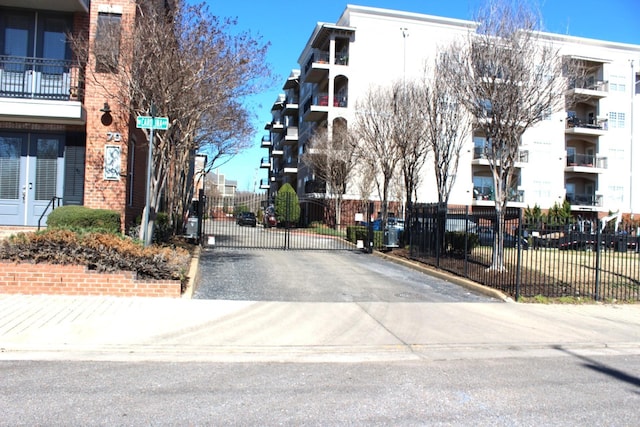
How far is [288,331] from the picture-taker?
24.7 feet

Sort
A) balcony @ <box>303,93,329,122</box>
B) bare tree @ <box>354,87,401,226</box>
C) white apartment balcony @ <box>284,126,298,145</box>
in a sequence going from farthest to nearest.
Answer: white apartment balcony @ <box>284,126,298,145</box> → balcony @ <box>303,93,329,122</box> → bare tree @ <box>354,87,401,226</box>

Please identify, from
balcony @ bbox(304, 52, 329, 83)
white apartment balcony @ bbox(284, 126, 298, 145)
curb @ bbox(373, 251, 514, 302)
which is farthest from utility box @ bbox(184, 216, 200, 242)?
white apartment balcony @ bbox(284, 126, 298, 145)

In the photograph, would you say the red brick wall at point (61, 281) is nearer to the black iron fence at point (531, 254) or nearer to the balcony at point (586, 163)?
the black iron fence at point (531, 254)

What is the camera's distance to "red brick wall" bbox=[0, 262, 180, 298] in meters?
8.73

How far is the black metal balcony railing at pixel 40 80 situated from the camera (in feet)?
44.9

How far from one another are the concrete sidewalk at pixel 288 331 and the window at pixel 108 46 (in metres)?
5.76

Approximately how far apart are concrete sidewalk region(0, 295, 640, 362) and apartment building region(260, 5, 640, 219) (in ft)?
99.9

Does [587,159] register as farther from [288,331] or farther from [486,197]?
[288,331]

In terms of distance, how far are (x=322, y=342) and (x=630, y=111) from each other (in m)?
50.0

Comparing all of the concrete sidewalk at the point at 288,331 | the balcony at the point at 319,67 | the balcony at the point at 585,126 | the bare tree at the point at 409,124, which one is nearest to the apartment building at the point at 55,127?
the concrete sidewalk at the point at 288,331

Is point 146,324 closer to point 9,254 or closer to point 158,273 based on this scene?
point 158,273

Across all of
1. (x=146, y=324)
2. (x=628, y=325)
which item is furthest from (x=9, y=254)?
(x=628, y=325)

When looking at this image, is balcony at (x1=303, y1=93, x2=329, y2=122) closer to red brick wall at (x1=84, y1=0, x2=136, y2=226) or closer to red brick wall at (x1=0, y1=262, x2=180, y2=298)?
red brick wall at (x1=84, y1=0, x2=136, y2=226)

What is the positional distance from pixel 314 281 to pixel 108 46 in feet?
23.5
